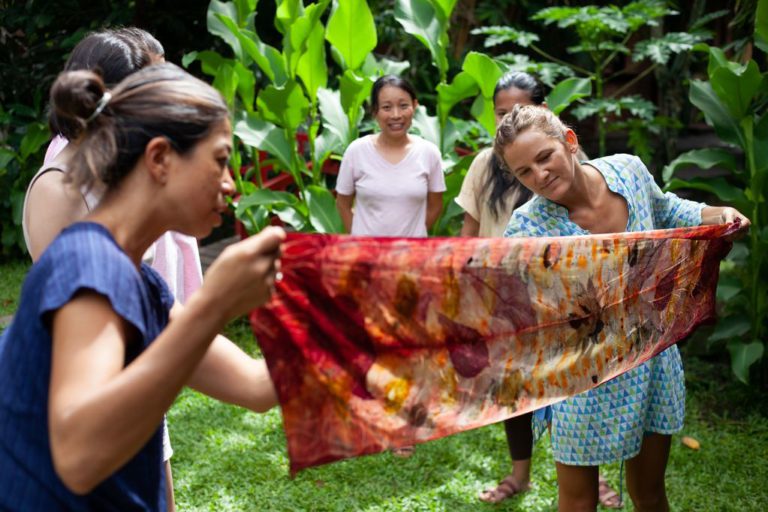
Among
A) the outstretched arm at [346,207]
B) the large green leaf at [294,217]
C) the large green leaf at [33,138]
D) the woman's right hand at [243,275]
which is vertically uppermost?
the woman's right hand at [243,275]

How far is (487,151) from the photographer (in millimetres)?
3918

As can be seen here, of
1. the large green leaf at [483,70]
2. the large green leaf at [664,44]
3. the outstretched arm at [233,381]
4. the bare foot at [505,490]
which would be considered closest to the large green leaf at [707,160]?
the large green leaf at [483,70]

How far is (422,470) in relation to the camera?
4188mm

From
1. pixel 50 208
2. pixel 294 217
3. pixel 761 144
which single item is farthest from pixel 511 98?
pixel 50 208

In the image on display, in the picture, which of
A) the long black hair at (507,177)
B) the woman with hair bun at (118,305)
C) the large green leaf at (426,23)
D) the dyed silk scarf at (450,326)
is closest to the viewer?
the woman with hair bun at (118,305)

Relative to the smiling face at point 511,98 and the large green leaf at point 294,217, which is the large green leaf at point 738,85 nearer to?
the smiling face at point 511,98

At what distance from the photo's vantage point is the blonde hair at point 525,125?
8.42ft

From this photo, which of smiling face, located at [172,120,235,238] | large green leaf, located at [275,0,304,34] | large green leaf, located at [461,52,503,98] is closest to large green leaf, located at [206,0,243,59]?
large green leaf, located at [275,0,304,34]

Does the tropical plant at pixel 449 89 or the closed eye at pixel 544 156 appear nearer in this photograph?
the closed eye at pixel 544 156

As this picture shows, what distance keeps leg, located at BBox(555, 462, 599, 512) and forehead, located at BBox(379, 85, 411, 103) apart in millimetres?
2380

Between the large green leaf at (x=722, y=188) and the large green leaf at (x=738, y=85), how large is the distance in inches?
14.8

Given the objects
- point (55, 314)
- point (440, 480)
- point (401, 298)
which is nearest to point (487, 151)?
point (440, 480)

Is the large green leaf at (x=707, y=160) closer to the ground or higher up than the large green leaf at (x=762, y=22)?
closer to the ground

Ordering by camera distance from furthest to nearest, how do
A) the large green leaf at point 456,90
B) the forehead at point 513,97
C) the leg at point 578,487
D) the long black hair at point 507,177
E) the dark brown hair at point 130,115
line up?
the large green leaf at point 456,90 < the forehead at point 513,97 < the long black hair at point 507,177 < the leg at point 578,487 < the dark brown hair at point 130,115
